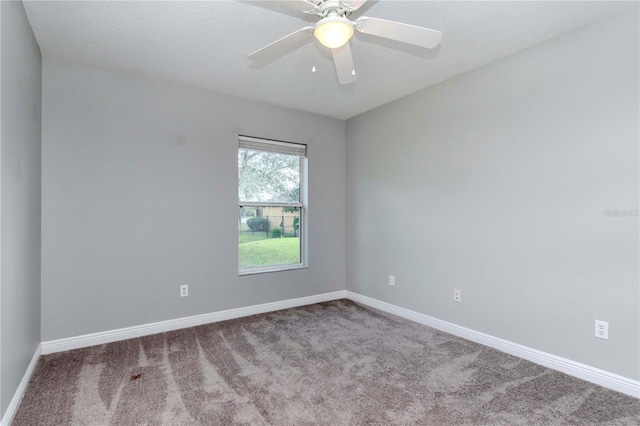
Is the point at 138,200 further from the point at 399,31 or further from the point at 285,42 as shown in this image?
the point at 399,31

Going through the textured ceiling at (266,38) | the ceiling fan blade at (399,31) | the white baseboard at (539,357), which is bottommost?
the white baseboard at (539,357)

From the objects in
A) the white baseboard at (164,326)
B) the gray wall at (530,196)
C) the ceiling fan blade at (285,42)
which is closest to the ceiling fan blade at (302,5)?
the ceiling fan blade at (285,42)

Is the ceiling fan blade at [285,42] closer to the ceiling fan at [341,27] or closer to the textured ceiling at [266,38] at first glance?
the ceiling fan at [341,27]

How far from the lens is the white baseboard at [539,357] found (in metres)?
2.13

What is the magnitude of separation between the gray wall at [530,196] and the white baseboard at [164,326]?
1225mm

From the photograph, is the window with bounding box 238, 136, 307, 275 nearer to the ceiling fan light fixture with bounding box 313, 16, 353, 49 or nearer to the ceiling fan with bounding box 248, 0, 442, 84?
the ceiling fan with bounding box 248, 0, 442, 84

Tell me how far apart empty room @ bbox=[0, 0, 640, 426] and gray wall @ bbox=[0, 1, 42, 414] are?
26 mm

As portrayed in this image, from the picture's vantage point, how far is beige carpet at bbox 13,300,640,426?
1.88m

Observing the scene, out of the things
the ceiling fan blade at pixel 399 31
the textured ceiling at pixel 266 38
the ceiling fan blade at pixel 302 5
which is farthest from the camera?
the textured ceiling at pixel 266 38

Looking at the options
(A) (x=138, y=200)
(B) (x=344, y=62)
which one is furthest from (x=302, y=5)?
(A) (x=138, y=200)

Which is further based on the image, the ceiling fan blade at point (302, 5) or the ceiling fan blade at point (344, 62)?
the ceiling fan blade at point (344, 62)

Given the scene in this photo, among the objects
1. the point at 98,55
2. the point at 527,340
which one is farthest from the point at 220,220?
the point at 527,340

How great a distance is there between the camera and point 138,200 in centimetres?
311

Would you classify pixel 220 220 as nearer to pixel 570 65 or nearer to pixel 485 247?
pixel 485 247
